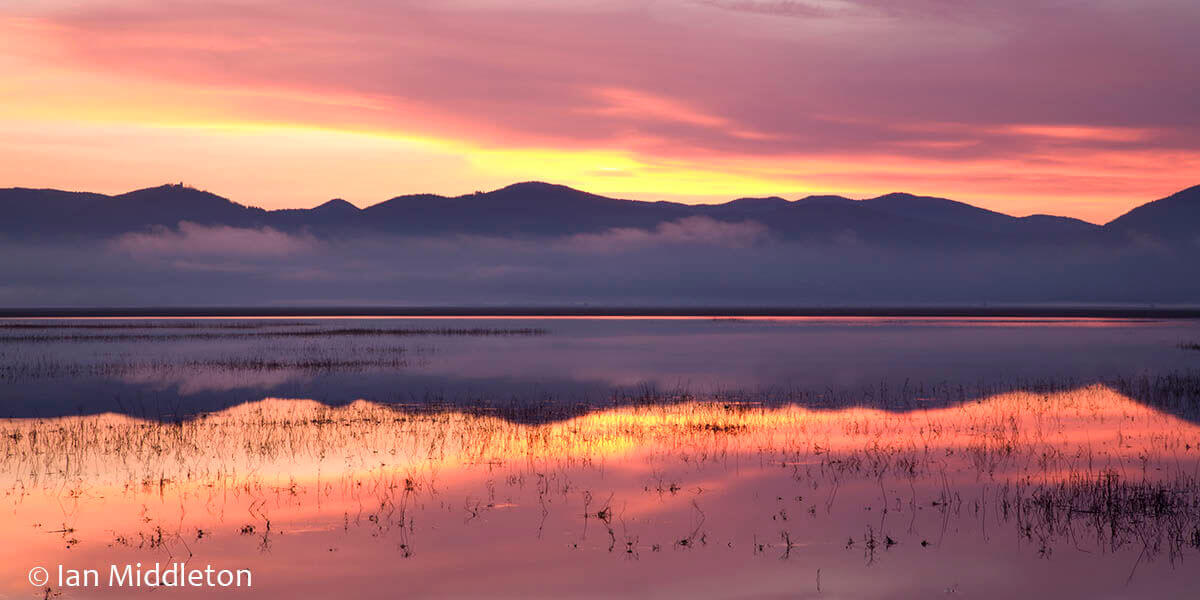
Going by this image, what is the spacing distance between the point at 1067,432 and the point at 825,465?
9.32 metres

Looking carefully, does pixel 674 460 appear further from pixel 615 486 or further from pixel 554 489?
pixel 554 489

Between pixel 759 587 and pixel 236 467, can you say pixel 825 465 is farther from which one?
pixel 236 467

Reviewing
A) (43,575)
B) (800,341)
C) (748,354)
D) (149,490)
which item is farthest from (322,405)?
(800,341)

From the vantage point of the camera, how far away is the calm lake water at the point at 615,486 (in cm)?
1555

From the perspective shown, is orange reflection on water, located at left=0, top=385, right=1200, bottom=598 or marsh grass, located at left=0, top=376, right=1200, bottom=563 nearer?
orange reflection on water, located at left=0, top=385, right=1200, bottom=598

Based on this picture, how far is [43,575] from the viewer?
1513 centimetres

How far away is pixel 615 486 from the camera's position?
862 inches
